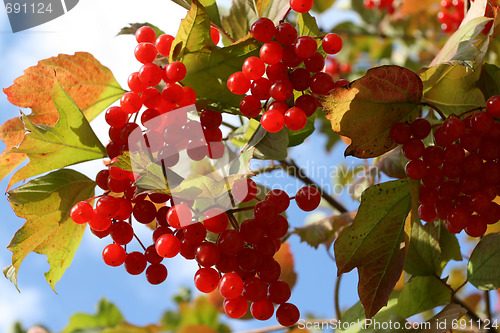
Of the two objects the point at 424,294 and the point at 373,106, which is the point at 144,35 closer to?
the point at 373,106

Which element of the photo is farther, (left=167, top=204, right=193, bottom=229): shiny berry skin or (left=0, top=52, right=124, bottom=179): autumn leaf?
(left=0, top=52, right=124, bottom=179): autumn leaf

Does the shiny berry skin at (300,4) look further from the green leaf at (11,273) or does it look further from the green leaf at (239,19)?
the green leaf at (11,273)

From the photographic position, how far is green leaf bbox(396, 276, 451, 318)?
0.90 meters

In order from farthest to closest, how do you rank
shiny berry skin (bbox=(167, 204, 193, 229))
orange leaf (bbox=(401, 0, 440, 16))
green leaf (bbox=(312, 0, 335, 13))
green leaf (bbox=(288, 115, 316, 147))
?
orange leaf (bbox=(401, 0, 440, 16)) → green leaf (bbox=(312, 0, 335, 13)) → green leaf (bbox=(288, 115, 316, 147)) → shiny berry skin (bbox=(167, 204, 193, 229))

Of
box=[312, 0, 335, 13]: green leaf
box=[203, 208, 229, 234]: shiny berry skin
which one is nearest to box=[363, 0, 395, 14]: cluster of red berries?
box=[312, 0, 335, 13]: green leaf

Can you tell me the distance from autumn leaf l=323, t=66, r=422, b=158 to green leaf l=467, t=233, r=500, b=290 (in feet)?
0.89

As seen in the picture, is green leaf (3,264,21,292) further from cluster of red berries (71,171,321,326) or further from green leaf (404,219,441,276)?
green leaf (404,219,441,276)

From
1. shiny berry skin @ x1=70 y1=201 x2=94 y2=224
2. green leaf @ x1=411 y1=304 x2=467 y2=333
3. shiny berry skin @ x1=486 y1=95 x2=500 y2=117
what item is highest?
shiny berry skin @ x1=486 y1=95 x2=500 y2=117

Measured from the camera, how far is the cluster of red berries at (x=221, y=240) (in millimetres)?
647

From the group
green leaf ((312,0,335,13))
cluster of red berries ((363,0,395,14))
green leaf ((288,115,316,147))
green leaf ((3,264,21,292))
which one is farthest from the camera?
cluster of red berries ((363,0,395,14))

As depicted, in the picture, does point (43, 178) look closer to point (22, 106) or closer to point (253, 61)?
point (22, 106)

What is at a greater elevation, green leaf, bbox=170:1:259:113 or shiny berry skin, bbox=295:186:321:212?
green leaf, bbox=170:1:259:113

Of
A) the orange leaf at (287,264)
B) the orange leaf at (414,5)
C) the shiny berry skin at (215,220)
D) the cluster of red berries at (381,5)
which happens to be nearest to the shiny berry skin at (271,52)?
the shiny berry skin at (215,220)

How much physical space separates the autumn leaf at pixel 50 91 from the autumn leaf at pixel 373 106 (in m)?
0.39
